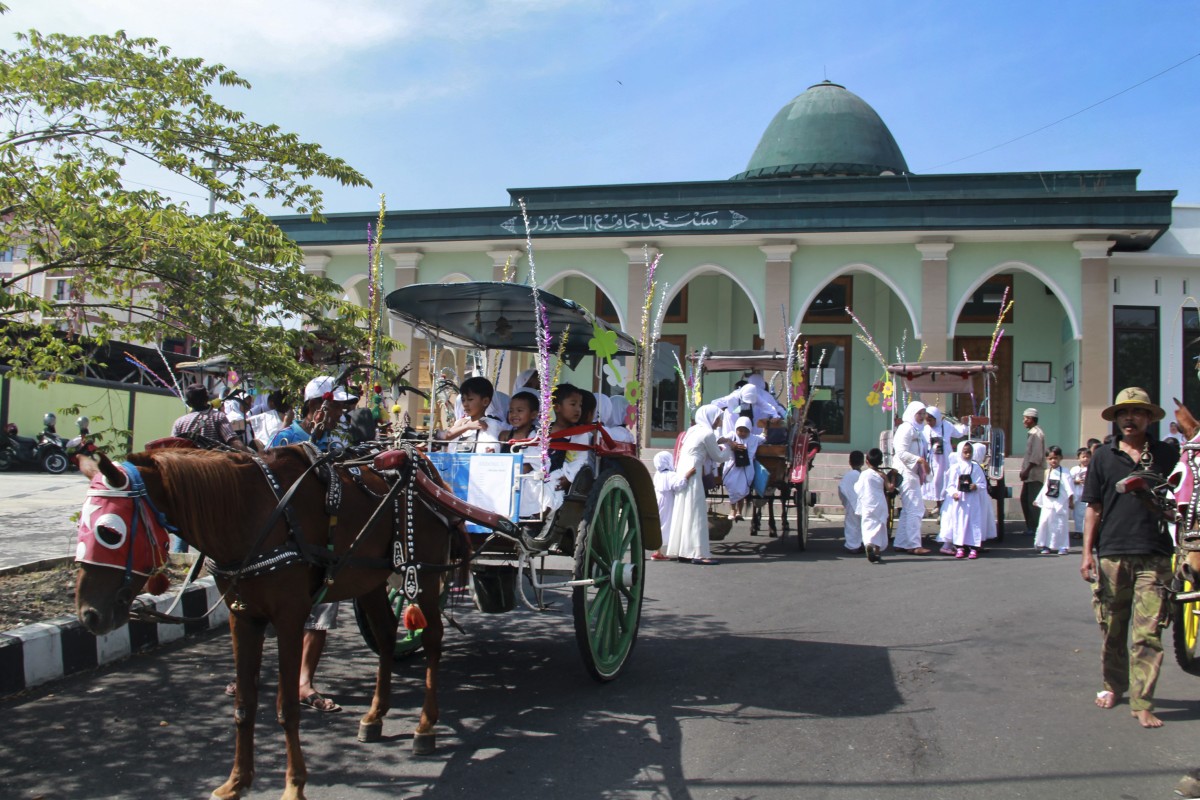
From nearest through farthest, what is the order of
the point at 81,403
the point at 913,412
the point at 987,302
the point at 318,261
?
1. the point at 913,412
2. the point at 81,403
3. the point at 987,302
4. the point at 318,261

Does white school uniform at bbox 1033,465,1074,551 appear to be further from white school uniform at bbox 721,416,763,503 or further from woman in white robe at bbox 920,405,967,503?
white school uniform at bbox 721,416,763,503

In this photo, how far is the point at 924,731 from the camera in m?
4.73

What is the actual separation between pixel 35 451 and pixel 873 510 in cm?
1808

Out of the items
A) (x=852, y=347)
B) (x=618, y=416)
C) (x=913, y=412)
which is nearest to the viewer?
(x=618, y=416)

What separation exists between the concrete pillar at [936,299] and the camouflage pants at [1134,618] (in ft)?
49.5

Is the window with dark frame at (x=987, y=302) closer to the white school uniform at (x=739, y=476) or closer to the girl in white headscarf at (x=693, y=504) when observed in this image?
the white school uniform at (x=739, y=476)

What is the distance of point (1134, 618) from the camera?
507 centimetres

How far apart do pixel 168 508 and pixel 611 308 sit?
833 inches

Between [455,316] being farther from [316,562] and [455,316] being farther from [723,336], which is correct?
[723,336]

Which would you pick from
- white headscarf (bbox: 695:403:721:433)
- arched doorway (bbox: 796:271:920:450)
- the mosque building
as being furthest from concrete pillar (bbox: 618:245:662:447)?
white headscarf (bbox: 695:403:721:433)

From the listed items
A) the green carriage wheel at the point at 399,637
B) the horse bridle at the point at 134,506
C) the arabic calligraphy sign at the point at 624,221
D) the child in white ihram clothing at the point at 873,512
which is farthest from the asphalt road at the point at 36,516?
the arabic calligraphy sign at the point at 624,221

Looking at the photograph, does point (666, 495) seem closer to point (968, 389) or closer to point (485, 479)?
point (485, 479)

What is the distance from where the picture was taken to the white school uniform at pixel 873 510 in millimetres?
A: 11148

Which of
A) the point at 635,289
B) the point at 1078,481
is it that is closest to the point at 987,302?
the point at 635,289
